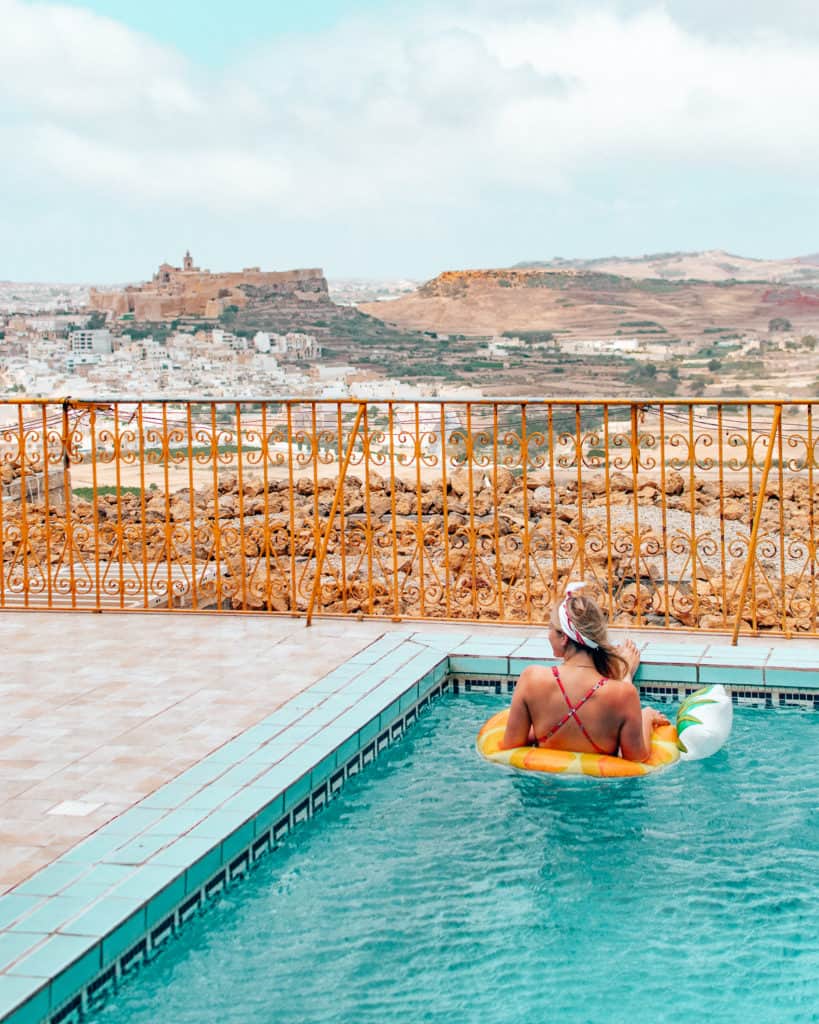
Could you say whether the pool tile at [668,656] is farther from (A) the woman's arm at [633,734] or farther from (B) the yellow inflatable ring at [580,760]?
(A) the woman's arm at [633,734]

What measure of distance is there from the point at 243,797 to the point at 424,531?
26.1 ft

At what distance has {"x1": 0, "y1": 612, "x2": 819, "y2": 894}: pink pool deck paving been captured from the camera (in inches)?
174

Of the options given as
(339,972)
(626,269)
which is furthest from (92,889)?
(626,269)

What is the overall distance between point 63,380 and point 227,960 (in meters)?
72.8

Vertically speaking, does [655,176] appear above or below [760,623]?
above

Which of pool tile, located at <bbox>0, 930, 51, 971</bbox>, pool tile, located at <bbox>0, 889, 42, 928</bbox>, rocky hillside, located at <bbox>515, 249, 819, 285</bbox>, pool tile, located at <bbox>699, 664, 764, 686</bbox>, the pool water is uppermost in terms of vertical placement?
rocky hillside, located at <bbox>515, 249, 819, 285</bbox>

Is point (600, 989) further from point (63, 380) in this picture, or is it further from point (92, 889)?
point (63, 380)

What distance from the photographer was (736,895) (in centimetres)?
402

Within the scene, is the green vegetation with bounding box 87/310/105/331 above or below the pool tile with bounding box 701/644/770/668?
above

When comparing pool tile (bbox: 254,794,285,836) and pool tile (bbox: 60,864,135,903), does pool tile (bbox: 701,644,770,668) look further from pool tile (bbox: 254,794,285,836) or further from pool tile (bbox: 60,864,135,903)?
pool tile (bbox: 60,864,135,903)

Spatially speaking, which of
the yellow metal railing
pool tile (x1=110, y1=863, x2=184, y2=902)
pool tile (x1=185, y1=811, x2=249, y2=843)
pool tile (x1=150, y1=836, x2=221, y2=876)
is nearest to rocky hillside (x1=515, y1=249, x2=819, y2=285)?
the yellow metal railing

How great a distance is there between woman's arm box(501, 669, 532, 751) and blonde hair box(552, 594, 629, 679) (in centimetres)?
29

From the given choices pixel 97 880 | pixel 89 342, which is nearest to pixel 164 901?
pixel 97 880

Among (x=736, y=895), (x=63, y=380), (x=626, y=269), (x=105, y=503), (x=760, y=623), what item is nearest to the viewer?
(x=736, y=895)
